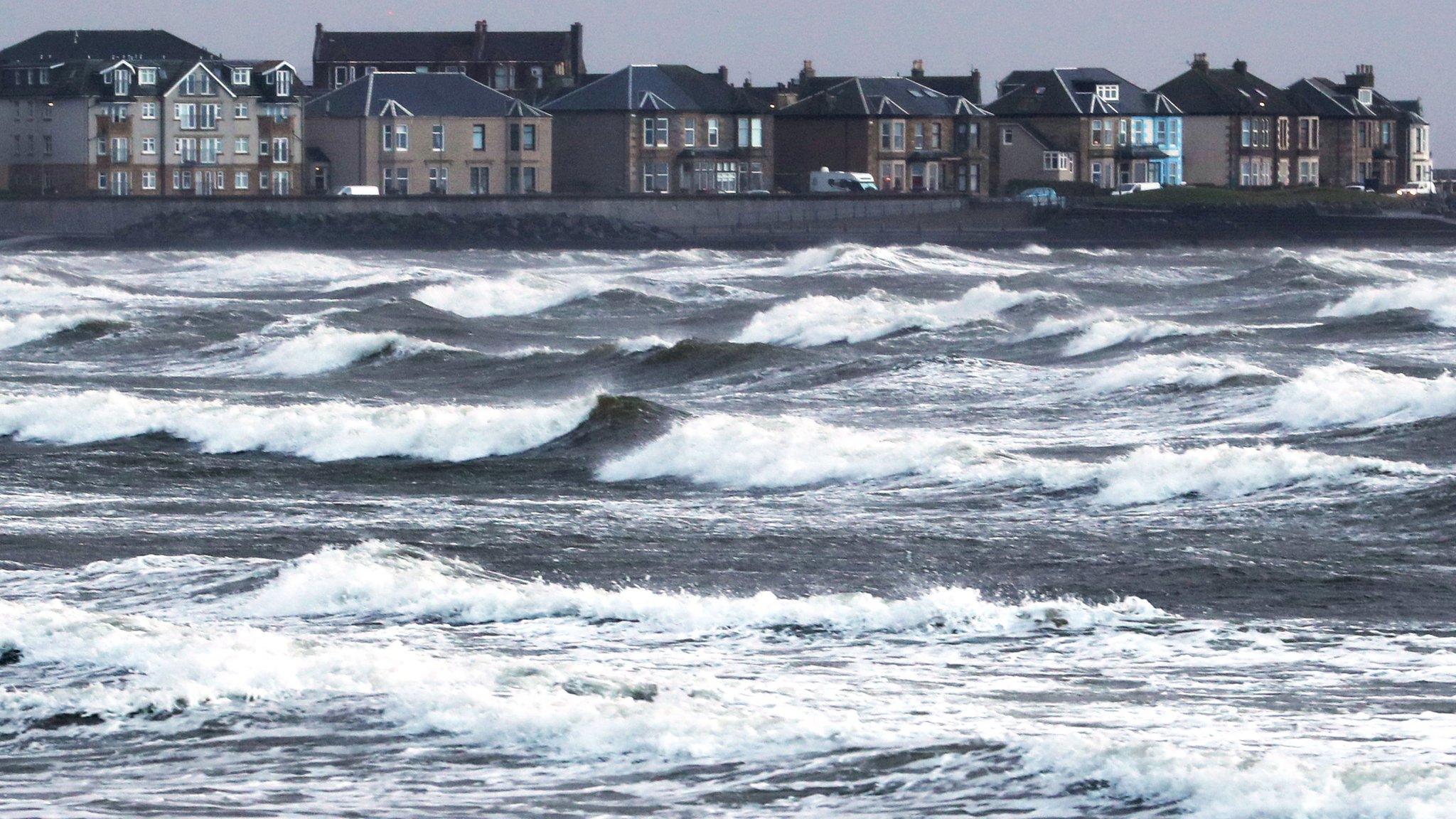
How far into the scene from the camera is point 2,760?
949 cm

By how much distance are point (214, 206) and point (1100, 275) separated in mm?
35301

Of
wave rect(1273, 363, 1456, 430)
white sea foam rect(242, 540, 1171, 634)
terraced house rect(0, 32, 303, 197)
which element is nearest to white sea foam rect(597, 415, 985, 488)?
wave rect(1273, 363, 1456, 430)

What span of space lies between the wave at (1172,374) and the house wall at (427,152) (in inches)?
2477

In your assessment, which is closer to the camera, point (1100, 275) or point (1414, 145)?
point (1100, 275)

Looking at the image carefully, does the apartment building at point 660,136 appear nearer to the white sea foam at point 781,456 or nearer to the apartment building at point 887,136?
the apartment building at point 887,136

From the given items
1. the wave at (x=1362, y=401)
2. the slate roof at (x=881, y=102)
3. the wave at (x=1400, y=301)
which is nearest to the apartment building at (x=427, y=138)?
the slate roof at (x=881, y=102)

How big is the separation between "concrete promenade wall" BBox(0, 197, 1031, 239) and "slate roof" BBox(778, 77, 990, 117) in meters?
8.65

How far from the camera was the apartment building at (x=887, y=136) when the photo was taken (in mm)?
92375

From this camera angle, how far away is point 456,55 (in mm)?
108375

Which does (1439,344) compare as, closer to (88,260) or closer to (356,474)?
(356,474)

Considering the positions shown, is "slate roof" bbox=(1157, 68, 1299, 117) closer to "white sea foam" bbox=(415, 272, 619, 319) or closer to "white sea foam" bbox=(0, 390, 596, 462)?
"white sea foam" bbox=(415, 272, 619, 319)

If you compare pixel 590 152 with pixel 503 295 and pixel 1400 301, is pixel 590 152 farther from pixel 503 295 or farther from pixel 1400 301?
pixel 1400 301

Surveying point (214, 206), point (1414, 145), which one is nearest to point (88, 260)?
point (214, 206)

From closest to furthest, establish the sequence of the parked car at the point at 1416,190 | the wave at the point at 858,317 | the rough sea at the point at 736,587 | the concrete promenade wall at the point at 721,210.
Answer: the rough sea at the point at 736,587, the wave at the point at 858,317, the concrete promenade wall at the point at 721,210, the parked car at the point at 1416,190
